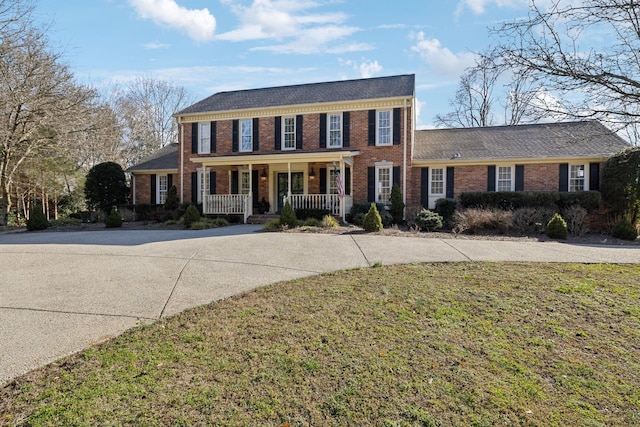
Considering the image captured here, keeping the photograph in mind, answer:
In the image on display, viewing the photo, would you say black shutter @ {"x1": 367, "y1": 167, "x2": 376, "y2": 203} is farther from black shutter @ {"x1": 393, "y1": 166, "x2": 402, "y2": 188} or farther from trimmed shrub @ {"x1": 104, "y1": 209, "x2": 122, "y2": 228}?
trimmed shrub @ {"x1": 104, "y1": 209, "x2": 122, "y2": 228}

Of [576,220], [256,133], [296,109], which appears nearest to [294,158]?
[296,109]

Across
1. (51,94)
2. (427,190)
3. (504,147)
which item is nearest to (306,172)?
(427,190)

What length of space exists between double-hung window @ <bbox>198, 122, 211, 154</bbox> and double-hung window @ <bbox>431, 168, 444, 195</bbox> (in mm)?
11834

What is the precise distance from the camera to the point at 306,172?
59.6 ft

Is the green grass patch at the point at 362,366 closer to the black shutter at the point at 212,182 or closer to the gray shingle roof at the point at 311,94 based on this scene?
the gray shingle roof at the point at 311,94

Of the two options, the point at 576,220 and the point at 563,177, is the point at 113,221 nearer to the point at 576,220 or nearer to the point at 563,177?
the point at 576,220

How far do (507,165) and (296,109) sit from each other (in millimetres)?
10432

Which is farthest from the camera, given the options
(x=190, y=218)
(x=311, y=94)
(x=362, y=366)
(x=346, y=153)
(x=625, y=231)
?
(x=311, y=94)

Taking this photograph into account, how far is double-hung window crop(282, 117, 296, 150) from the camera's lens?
18172 millimetres

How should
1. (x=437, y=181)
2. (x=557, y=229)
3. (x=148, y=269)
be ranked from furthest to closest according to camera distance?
(x=437, y=181) < (x=557, y=229) < (x=148, y=269)

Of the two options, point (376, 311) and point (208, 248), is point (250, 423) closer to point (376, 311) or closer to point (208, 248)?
point (376, 311)

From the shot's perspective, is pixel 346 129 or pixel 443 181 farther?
pixel 346 129

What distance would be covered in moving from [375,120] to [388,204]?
409 cm

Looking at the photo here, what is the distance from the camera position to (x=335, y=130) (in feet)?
57.9
